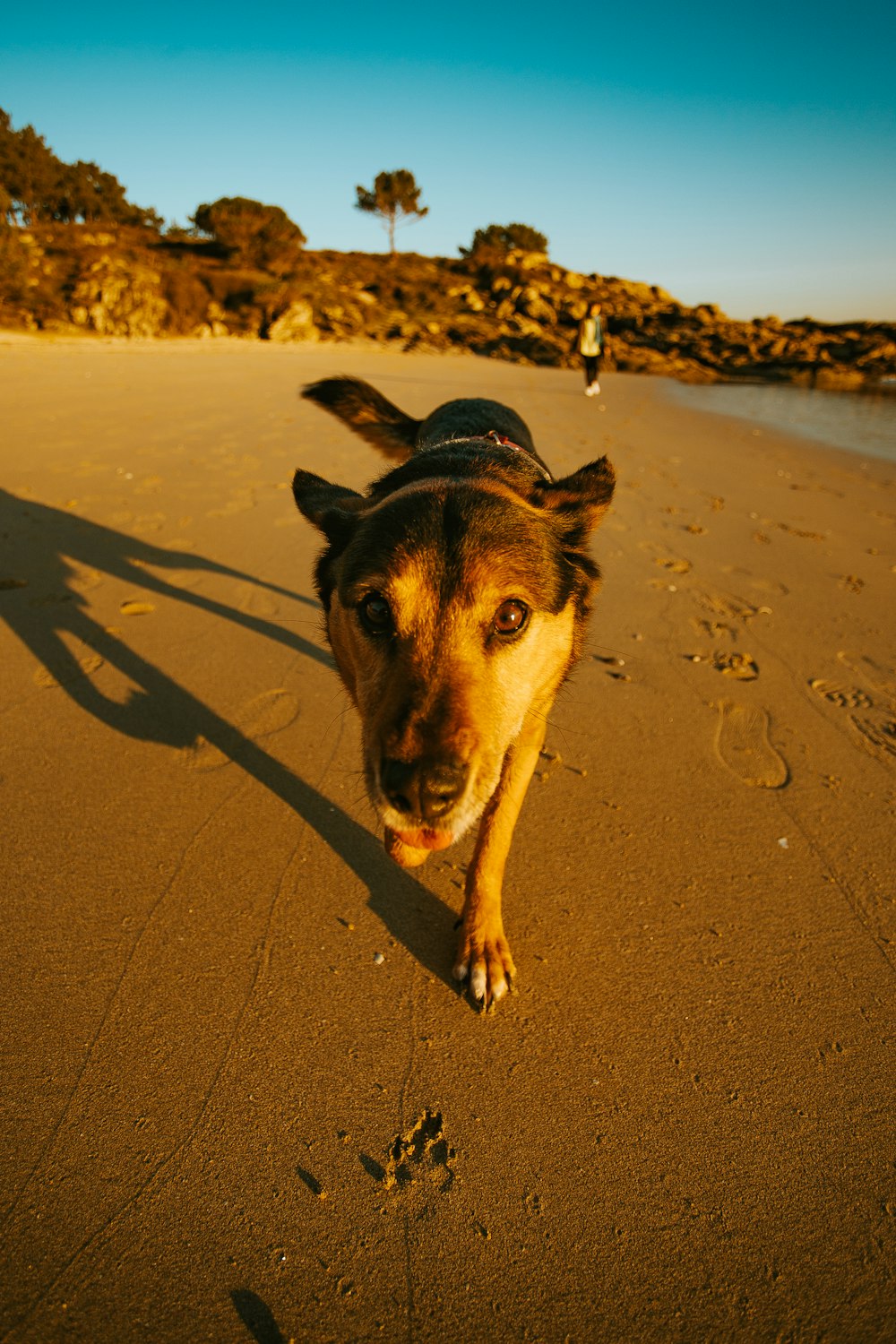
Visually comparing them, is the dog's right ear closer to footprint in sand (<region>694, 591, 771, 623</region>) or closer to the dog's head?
the dog's head

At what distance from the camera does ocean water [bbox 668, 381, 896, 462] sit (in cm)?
1616

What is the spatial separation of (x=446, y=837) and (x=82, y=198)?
278 feet

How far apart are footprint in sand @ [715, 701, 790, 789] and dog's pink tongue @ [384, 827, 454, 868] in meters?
2.12

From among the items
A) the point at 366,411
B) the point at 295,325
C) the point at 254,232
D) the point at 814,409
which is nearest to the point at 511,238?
the point at 254,232

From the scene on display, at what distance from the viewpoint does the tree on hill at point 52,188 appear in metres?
58.2

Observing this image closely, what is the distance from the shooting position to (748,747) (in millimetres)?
3840

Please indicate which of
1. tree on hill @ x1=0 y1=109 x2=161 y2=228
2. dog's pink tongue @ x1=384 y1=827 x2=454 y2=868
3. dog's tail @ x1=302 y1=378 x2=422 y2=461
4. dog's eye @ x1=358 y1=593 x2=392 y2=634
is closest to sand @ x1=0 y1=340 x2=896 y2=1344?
dog's pink tongue @ x1=384 y1=827 x2=454 y2=868

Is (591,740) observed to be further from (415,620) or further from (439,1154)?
(439,1154)

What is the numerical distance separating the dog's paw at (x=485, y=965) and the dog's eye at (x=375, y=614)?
50.6 inches

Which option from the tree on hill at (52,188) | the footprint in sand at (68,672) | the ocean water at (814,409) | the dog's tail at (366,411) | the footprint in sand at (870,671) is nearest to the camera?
the footprint in sand at (68,672)

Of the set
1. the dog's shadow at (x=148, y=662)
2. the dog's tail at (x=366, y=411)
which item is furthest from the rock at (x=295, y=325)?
the dog's tail at (x=366, y=411)

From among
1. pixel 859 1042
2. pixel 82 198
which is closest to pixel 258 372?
pixel 859 1042

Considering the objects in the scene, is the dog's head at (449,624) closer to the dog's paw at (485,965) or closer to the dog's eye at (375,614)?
the dog's eye at (375,614)

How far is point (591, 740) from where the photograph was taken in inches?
154
